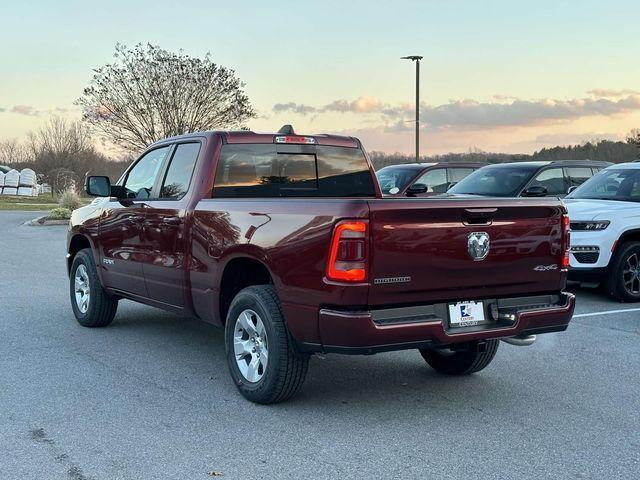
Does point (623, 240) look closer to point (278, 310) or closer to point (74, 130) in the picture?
point (278, 310)

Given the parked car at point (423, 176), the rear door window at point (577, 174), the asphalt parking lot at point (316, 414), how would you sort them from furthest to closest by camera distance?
the parked car at point (423, 176) → the rear door window at point (577, 174) → the asphalt parking lot at point (316, 414)

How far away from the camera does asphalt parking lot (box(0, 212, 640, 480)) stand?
4.00 metres

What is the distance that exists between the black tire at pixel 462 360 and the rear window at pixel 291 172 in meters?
1.61

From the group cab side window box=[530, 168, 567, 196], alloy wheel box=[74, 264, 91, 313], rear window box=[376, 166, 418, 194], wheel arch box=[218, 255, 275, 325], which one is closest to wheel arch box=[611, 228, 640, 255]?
cab side window box=[530, 168, 567, 196]

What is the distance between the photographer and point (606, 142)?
44.3 m

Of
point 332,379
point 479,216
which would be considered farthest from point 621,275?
point 479,216

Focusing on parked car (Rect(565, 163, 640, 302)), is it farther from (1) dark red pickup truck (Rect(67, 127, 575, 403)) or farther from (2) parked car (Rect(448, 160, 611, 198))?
(1) dark red pickup truck (Rect(67, 127, 575, 403))

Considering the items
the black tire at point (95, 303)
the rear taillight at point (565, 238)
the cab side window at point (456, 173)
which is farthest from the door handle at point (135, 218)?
the cab side window at point (456, 173)

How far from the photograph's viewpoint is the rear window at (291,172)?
5977 millimetres

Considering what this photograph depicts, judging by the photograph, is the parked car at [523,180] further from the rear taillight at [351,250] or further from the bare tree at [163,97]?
the bare tree at [163,97]

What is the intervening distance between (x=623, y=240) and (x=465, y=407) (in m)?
5.40

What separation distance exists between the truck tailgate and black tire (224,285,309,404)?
77cm

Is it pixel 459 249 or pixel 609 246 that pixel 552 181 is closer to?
pixel 609 246

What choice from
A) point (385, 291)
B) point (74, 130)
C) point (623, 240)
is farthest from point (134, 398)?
point (74, 130)
